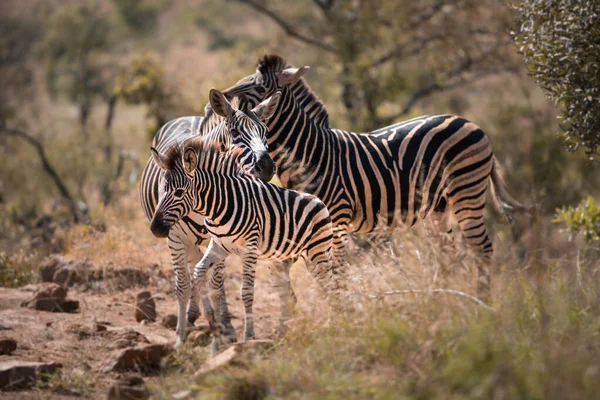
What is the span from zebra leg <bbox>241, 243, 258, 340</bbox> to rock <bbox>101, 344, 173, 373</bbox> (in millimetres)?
942

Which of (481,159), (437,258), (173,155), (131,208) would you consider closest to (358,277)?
(437,258)

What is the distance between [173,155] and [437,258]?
8.35 feet

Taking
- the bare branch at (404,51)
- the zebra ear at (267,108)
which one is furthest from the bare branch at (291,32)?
the zebra ear at (267,108)

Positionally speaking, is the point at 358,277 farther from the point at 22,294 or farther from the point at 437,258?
the point at 22,294

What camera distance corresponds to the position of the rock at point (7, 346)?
266 inches

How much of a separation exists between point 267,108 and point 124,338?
109 inches

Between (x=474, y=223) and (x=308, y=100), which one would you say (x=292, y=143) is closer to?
(x=308, y=100)

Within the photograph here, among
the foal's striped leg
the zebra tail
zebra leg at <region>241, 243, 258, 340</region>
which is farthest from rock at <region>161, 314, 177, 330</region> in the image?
the zebra tail

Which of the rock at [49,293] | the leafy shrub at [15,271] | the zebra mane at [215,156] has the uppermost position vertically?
the zebra mane at [215,156]

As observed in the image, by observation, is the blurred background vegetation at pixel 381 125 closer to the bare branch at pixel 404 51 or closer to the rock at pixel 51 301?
the bare branch at pixel 404 51

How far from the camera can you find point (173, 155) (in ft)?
21.5

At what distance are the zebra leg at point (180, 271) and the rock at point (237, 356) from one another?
5.32 feet

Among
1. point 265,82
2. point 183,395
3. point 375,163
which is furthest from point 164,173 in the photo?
point 375,163

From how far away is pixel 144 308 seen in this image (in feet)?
27.7
